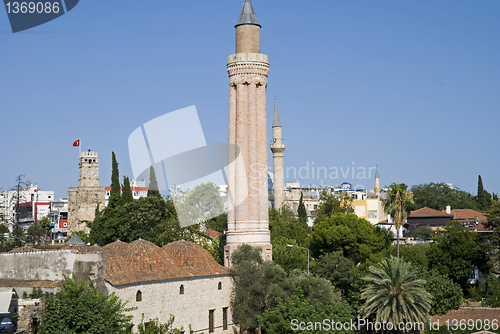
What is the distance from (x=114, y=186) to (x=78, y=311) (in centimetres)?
4243

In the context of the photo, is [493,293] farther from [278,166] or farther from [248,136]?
[278,166]

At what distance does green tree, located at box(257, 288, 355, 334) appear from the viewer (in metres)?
39.3

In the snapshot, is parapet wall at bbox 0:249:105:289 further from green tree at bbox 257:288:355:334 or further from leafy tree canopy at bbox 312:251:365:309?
leafy tree canopy at bbox 312:251:365:309

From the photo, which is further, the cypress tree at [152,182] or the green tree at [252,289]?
the cypress tree at [152,182]

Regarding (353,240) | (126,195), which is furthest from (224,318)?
(126,195)

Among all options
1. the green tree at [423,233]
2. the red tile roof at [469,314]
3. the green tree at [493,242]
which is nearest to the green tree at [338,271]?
the red tile roof at [469,314]

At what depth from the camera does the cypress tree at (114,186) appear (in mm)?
67613

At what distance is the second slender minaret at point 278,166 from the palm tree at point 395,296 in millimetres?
49852

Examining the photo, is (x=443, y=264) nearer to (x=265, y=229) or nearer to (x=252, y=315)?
(x=265, y=229)

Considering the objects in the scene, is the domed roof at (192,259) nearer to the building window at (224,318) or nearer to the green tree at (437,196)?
the building window at (224,318)

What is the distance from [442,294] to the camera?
48.7 metres

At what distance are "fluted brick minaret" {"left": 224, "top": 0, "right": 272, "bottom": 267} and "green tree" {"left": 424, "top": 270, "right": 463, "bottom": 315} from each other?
12362 mm

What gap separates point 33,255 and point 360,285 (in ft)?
77.7

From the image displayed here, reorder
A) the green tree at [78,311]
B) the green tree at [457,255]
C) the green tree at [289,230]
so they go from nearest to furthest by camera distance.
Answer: the green tree at [78,311]
the green tree at [457,255]
the green tree at [289,230]
